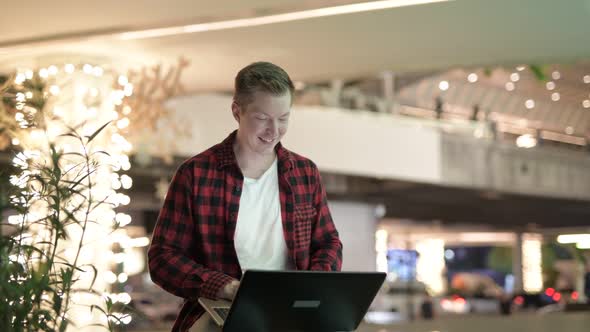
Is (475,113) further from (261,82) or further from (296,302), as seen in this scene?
(296,302)

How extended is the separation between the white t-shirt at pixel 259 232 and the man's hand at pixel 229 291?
125 mm

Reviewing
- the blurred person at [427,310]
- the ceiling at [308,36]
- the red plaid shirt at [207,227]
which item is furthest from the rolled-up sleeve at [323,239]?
the blurred person at [427,310]

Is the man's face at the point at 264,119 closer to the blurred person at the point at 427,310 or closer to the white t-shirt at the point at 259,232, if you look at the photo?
the white t-shirt at the point at 259,232

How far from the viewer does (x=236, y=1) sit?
545cm

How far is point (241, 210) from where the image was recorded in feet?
6.70

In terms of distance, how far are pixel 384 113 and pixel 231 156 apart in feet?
45.3

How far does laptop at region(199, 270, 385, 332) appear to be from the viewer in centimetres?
178

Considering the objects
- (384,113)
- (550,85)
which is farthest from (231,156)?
(550,85)

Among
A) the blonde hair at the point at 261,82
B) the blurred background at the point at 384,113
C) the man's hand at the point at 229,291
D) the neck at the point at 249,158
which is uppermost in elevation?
the blurred background at the point at 384,113

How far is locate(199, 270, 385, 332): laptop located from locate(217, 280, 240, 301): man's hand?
0.08 ft

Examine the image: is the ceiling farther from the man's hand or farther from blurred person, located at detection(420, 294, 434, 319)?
blurred person, located at detection(420, 294, 434, 319)

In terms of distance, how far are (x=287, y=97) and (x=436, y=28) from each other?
426 centimetres

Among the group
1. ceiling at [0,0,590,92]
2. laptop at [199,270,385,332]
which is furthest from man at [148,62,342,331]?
ceiling at [0,0,590,92]

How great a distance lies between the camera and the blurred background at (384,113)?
5887 millimetres
